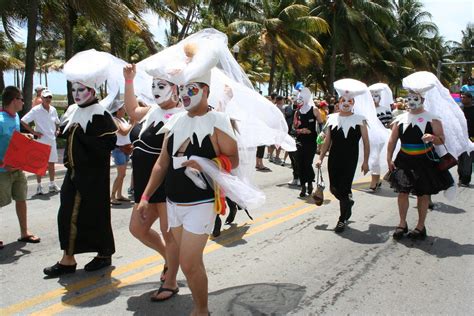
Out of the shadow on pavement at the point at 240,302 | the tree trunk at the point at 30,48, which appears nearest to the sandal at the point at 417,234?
the shadow on pavement at the point at 240,302

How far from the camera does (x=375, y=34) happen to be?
35.7 metres

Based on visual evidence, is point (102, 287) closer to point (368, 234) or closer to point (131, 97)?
point (131, 97)

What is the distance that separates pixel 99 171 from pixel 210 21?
3000 cm

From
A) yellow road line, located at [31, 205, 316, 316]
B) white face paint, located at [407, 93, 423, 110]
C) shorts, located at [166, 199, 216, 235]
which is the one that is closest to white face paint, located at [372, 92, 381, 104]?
white face paint, located at [407, 93, 423, 110]

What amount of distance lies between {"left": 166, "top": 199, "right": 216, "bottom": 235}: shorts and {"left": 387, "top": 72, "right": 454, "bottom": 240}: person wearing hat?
3349 millimetres

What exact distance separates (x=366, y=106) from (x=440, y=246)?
2.36 m

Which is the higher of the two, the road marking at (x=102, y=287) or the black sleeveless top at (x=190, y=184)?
the black sleeveless top at (x=190, y=184)

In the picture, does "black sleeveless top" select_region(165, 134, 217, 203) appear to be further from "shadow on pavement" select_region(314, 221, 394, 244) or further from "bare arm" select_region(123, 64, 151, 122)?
"shadow on pavement" select_region(314, 221, 394, 244)

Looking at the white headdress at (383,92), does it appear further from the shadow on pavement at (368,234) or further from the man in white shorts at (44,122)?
the man in white shorts at (44,122)

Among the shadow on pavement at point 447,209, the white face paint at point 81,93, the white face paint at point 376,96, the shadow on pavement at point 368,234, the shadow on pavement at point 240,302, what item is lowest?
the shadow on pavement at point 240,302

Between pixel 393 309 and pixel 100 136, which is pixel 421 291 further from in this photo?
pixel 100 136

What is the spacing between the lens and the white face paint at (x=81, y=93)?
4.29 metres

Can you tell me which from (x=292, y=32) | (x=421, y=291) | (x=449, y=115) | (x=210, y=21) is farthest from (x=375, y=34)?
(x=421, y=291)

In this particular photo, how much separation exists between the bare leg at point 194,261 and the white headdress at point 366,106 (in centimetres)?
368
